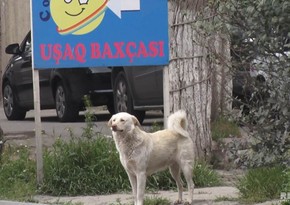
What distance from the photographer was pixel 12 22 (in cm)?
2506

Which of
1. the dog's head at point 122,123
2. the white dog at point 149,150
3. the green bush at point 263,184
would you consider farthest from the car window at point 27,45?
the green bush at point 263,184

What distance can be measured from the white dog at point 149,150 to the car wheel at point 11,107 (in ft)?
29.9

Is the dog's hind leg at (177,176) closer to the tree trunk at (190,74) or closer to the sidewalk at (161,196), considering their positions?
the sidewalk at (161,196)

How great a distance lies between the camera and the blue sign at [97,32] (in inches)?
381

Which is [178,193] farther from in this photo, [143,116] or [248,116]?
[143,116]

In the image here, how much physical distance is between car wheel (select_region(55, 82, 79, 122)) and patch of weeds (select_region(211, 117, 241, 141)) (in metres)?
4.25

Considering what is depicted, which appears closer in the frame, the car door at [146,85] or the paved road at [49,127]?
the paved road at [49,127]

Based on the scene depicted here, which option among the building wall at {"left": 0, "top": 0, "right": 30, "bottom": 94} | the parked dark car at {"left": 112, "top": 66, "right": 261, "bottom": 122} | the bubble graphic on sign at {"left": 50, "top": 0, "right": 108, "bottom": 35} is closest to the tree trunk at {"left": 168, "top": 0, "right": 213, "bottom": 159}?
the bubble graphic on sign at {"left": 50, "top": 0, "right": 108, "bottom": 35}

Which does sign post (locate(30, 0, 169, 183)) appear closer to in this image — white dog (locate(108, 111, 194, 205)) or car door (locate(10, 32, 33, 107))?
white dog (locate(108, 111, 194, 205))

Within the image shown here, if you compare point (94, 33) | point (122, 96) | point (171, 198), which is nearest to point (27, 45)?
point (122, 96)

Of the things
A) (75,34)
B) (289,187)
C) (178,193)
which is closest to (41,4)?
(75,34)

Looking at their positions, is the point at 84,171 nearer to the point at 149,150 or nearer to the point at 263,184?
the point at 149,150

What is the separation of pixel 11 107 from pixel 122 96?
4080mm

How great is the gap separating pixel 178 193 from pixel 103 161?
115 cm
